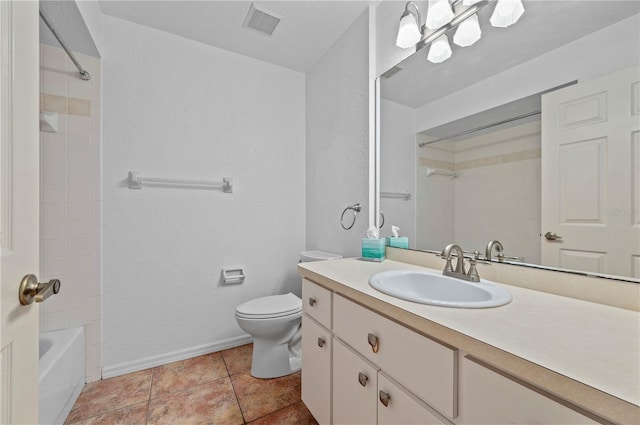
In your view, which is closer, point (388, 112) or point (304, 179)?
point (388, 112)

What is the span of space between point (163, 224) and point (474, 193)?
1961 mm

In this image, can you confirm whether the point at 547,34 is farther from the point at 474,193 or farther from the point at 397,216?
the point at 397,216

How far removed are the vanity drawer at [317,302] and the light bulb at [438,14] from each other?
4.45 feet

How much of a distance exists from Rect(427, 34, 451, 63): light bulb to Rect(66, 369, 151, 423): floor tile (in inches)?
96.5

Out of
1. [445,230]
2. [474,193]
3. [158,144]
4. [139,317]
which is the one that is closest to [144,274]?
[139,317]

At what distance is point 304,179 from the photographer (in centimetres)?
244

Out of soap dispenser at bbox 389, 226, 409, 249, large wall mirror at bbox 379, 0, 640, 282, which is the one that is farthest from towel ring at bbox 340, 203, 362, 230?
large wall mirror at bbox 379, 0, 640, 282

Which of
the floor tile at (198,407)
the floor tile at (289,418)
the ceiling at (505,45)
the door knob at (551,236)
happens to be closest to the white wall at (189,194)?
the floor tile at (198,407)

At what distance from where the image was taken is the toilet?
1.62 m

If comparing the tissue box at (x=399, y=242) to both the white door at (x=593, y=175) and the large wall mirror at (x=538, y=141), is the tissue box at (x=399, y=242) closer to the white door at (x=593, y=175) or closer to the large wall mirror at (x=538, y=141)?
the large wall mirror at (x=538, y=141)

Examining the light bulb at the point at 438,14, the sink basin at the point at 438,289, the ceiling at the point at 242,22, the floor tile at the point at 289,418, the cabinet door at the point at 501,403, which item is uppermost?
the ceiling at the point at 242,22

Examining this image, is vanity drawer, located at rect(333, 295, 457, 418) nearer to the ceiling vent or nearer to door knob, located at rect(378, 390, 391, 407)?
door knob, located at rect(378, 390, 391, 407)

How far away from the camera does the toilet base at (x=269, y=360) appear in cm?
170

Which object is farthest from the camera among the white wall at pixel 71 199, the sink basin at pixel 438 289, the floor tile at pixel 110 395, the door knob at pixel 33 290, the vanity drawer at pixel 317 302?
the white wall at pixel 71 199
